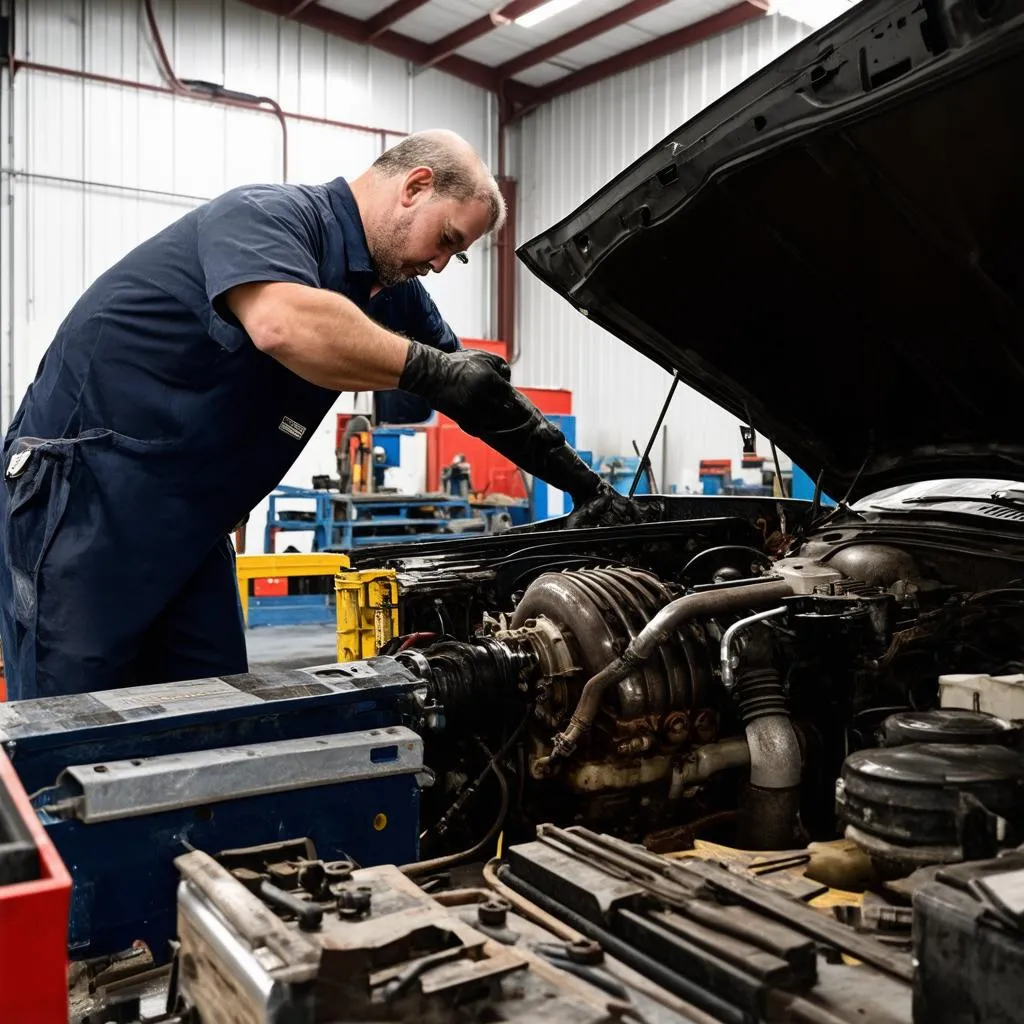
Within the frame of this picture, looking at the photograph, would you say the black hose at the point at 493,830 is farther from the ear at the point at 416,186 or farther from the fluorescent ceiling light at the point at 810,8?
the fluorescent ceiling light at the point at 810,8

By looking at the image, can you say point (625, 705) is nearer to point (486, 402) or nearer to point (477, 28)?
point (486, 402)

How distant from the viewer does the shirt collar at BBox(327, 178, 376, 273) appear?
2087mm

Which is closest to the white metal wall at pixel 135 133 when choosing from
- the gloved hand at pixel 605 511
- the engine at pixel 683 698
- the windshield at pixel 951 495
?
the gloved hand at pixel 605 511

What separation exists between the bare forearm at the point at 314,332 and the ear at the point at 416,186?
447 mm

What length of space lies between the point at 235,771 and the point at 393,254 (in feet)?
4.08

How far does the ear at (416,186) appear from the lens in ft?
6.68

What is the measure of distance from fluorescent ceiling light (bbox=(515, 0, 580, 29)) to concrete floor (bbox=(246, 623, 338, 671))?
598 centimetres

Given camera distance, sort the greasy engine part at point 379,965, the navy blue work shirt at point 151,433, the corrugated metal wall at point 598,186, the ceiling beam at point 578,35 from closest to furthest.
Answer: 1. the greasy engine part at point 379,965
2. the navy blue work shirt at point 151,433
3. the ceiling beam at point 578,35
4. the corrugated metal wall at point 598,186

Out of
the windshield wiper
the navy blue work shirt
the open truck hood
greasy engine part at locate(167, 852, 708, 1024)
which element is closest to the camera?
greasy engine part at locate(167, 852, 708, 1024)

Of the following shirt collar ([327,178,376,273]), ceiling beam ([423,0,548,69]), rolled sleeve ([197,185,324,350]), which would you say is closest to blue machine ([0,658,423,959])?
rolled sleeve ([197,185,324,350])

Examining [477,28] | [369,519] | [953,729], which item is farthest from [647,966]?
[477,28]

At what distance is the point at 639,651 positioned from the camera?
1.63m

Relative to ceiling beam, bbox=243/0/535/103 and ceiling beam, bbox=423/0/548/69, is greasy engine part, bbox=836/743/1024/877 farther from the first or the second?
ceiling beam, bbox=243/0/535/103

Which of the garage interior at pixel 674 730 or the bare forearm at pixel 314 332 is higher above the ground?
the bare forearm at pixel 314 332
